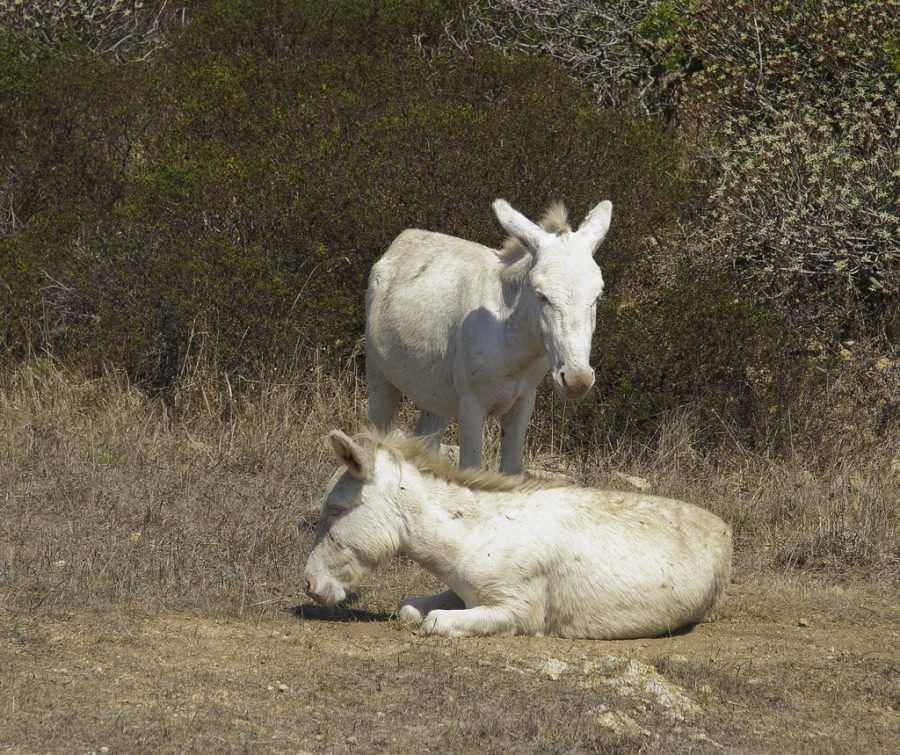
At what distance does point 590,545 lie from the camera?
616 cm

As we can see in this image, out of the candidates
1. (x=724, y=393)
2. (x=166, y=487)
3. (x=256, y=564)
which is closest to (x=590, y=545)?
(x=256, y=564)

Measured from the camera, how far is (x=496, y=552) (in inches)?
237

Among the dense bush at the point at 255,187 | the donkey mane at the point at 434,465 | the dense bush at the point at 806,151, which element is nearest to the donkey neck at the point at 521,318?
the donkey mane at the point at 434,465

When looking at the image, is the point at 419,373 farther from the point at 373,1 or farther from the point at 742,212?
the point at 373,1

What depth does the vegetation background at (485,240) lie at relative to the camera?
33.2ft

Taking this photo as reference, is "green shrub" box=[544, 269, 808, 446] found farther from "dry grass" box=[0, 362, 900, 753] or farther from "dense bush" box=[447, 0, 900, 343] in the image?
"dense bush" box=[447, 0, 900, 343]

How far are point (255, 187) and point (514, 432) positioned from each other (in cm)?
498

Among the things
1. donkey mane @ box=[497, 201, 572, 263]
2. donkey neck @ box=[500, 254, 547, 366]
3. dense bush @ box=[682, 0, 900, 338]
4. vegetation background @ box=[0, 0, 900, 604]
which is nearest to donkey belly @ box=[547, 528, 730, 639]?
donkey neck @ box=[500, 254, 547, 366]

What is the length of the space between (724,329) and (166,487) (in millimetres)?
5068

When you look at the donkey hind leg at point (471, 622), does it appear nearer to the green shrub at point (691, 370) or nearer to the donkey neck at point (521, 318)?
the donkey neck at point (521, 318)

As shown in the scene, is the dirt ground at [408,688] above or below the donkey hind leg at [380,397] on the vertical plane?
below

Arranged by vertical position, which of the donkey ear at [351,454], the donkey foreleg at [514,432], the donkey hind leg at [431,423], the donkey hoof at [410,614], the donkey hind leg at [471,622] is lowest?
the donkey hoof at [410,614]

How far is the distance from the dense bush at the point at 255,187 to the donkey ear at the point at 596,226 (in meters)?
3.63

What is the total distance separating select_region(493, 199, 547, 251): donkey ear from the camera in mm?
7254
